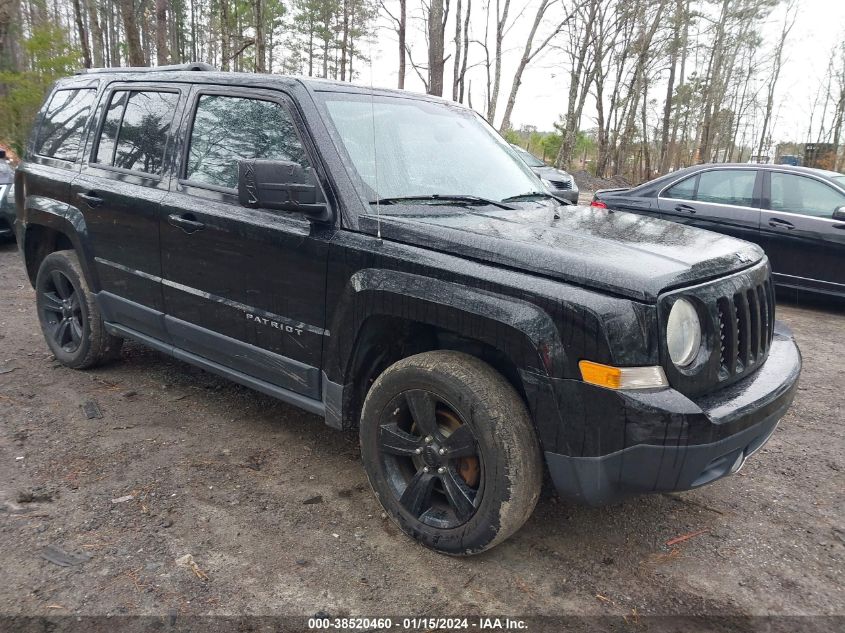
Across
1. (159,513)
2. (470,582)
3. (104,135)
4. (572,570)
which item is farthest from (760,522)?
(104,135)

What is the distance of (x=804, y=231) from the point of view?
695cm

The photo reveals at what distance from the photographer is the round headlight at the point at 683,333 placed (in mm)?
2254

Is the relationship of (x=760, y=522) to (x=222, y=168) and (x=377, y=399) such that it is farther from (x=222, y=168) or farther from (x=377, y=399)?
(x=222, y=168)

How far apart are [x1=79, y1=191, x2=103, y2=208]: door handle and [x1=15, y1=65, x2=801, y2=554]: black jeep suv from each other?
0.04m

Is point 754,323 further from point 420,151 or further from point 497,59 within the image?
point 497,59

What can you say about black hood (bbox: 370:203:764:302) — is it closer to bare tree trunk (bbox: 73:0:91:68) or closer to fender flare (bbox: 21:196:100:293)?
fender flare (bbox: 21:196:100:293)

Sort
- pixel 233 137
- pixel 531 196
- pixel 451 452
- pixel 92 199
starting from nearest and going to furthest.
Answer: pixel 451 452 < pixel 233 137 < pixel 531 196 < pixel 92 199

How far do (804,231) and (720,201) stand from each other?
997 millimetres

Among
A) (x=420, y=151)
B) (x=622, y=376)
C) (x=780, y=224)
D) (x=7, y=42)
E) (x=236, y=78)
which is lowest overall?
(x=622, y=376)

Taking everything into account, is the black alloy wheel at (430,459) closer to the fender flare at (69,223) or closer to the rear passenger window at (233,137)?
the rear passenger window at (233,137)

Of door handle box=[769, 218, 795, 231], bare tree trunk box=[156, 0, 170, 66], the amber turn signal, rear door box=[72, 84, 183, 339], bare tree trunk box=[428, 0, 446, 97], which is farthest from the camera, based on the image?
bare tree trunk box=[156, 0, 170, 66]

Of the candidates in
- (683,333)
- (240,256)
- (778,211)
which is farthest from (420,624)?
(778,211)

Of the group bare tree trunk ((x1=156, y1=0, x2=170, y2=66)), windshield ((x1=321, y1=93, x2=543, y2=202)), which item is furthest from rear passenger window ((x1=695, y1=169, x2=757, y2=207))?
bare tree trunk ((x1=156, y1=0, x2=170, y2=66))

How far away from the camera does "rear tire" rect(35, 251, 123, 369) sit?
4355mm
